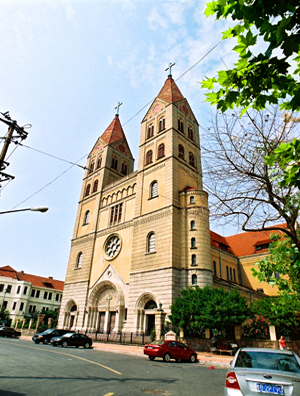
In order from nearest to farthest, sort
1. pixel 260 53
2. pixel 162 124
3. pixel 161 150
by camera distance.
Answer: pixel 260 53, pixel 161 150, pixel 162 124

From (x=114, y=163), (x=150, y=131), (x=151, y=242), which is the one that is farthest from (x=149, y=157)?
(x=151, y=242)

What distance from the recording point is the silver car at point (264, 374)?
455 centimetres

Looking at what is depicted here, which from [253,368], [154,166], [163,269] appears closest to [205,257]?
[163,269]

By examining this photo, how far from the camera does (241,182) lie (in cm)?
916

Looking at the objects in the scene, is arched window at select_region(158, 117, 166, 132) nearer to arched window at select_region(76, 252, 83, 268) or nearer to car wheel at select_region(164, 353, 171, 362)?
arched window at select_region(76, 252, 83, 268)

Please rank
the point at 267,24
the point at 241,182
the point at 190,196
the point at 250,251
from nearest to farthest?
the point at 267,24, the point at 241,182, the point at 190,196, the point at 250,251

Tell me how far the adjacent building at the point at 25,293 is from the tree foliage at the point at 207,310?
4701cm

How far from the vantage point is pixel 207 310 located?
19.0 metres

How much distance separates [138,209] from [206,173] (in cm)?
2167

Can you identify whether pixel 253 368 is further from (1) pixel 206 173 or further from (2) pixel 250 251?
(2) pixel 250 251

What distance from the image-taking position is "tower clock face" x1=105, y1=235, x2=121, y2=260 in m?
31.6

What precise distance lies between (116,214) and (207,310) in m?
18.6

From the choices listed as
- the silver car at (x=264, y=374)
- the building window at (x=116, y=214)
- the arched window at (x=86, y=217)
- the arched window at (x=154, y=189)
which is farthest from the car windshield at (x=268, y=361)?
the arched window at (x=86, y=217)

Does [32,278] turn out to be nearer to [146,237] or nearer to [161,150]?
[146,237]
